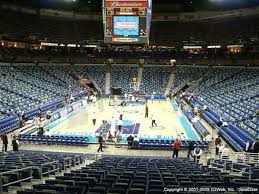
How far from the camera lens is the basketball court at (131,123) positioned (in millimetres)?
24422

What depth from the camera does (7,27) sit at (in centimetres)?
4662

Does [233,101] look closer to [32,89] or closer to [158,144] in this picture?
[158,144]

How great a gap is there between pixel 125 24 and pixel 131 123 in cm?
983

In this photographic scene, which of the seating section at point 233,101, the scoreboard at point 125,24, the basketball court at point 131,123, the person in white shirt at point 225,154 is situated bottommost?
the basketball court at point 131,123

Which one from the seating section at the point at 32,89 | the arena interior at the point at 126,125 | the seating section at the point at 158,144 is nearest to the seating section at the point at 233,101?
the arena interior at the point at 126,125

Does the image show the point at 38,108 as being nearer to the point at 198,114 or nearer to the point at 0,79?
the point at 0,79

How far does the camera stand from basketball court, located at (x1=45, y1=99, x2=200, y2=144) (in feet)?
80.1

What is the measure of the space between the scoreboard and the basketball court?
24.5 ft

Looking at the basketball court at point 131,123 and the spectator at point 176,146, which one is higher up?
the spectator at point 176,146

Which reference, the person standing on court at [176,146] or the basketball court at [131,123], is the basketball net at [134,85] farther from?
the person standing on court at [176,146]

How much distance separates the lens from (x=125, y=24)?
31062 millimetres

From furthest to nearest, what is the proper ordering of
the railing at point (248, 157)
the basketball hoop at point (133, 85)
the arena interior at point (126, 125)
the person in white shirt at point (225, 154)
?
1. the basketball hoop at point (133, 85)
2. the person in white shirt at point (225, 154)
3. the railing at point (248, 157)
4. the arena interior at point (126, 125)

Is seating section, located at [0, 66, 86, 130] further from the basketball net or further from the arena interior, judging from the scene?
the basketball net

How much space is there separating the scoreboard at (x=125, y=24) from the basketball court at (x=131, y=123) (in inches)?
294
